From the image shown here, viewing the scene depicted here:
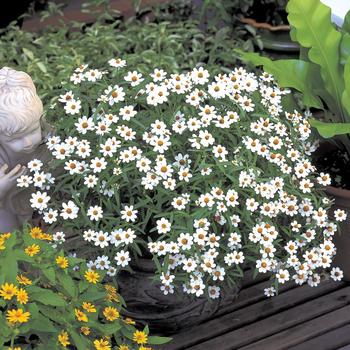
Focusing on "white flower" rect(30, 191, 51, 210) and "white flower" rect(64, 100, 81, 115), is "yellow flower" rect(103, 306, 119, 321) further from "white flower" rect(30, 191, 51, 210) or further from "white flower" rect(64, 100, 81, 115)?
"white flower" rect(64, 100, 81, 115)

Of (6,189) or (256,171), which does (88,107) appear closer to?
(6,189)

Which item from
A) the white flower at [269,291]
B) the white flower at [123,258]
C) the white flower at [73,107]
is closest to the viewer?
the white flower at [123,258]

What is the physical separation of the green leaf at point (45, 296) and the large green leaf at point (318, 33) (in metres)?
1.11

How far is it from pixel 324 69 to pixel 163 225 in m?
0.77

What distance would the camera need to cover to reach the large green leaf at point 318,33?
239 cm

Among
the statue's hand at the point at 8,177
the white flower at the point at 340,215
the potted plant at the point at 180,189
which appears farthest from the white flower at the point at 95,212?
the white flower at the point at 340,215

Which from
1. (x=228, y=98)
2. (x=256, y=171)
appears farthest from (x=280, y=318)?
(x=228, y=98)

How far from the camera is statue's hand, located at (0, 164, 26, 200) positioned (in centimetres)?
204

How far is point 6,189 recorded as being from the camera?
2.05 metres

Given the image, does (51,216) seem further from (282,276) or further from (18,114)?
(282,276)

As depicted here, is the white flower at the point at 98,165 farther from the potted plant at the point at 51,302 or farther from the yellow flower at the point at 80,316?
the yellow flower at the point at 80,316

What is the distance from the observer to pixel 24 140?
2.03 metres

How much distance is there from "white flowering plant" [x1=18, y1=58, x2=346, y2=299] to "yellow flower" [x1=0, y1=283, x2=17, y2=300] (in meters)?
0.32

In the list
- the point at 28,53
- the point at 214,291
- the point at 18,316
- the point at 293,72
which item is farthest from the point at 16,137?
the point at 28,53
